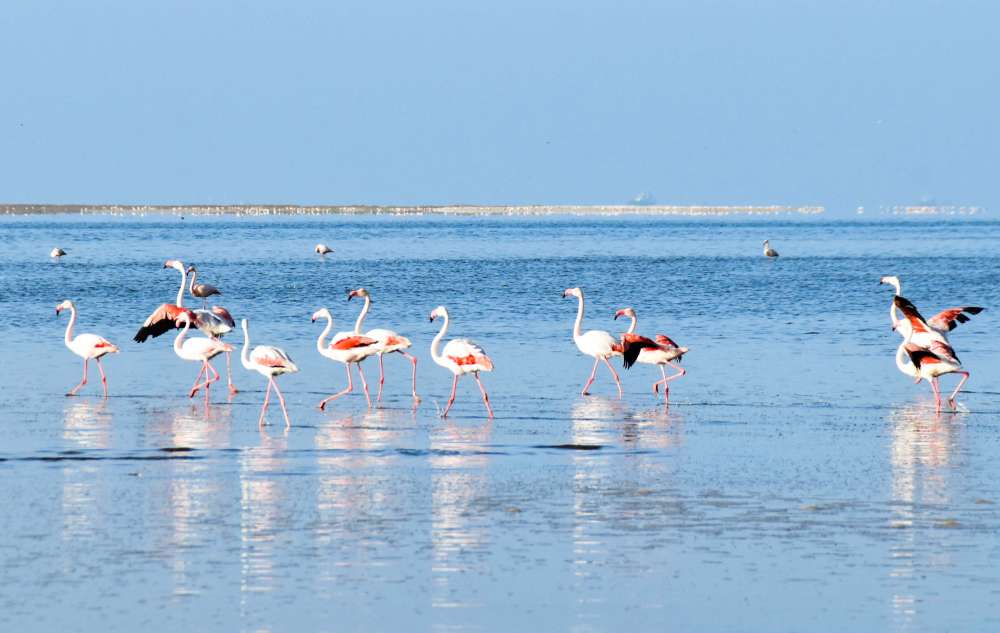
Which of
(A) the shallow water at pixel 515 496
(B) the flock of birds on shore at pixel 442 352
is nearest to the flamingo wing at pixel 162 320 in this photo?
(B) the flock of birds on shore at pixel 442 352

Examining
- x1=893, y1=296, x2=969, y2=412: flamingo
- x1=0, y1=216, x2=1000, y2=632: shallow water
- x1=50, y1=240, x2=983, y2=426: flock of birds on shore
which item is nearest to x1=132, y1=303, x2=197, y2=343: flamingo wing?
x1=50, y1=240, x2=983, y2=426: flock of birds on shore

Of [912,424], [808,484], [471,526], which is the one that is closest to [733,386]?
[912,424]

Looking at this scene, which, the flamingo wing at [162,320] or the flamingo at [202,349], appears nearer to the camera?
the flamingo at [202,349]

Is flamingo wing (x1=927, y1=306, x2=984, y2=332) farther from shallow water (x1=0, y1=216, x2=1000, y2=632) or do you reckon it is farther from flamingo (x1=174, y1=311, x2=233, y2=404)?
flamingo (x1=174, y1=311, x2=233, y2=404)

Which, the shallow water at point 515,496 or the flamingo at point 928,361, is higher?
the flamingo at point 928,361

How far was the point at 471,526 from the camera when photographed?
1061 cm

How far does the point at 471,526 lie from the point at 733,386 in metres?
8.91

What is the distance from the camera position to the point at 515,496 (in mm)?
11656

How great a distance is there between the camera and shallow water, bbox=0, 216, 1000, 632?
8656mm

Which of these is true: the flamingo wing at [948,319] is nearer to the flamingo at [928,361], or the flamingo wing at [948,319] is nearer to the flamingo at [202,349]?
the flamingo at [928,361]

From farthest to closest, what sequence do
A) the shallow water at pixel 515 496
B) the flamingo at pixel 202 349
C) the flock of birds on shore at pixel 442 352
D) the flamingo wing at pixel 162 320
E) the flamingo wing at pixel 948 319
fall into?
the flamingo wing at pixel 162 320, the flamingo wing at pixel 948 319, the flamingo at pixel 202 349, the flock of birds on shore at pixel 442 352, the shallow water at pixel 515 496

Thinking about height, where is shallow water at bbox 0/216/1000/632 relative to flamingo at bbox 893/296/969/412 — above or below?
below

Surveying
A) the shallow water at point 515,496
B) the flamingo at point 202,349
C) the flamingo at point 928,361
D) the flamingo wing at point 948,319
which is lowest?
the shallow water at point 515,496

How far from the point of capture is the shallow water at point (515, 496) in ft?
28.4
